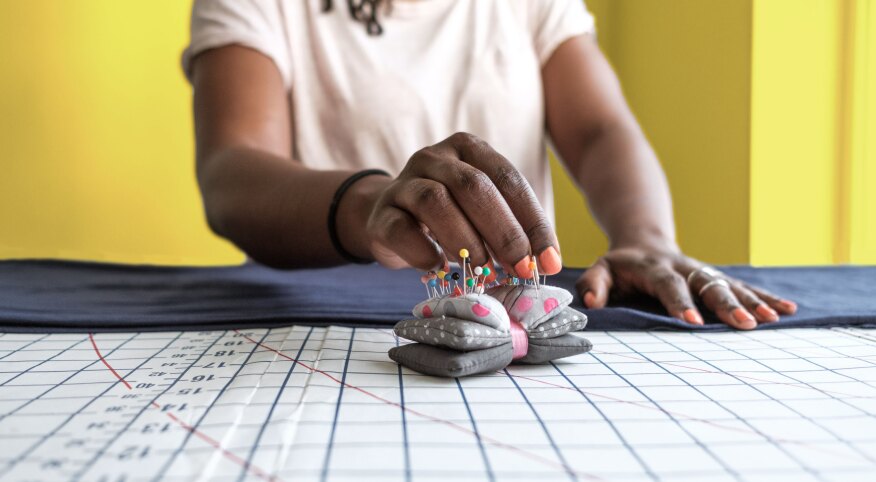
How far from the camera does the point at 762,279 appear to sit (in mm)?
1329

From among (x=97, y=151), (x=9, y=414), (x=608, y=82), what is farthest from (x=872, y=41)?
(x=97, y=151)

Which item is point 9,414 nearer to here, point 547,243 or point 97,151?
point 547,243

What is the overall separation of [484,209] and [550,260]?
8 cm

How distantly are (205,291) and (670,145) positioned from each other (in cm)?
216

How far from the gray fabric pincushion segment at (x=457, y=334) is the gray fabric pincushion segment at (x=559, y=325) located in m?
0.04

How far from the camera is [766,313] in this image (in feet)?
3.05

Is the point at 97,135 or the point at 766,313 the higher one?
the point at 97,135

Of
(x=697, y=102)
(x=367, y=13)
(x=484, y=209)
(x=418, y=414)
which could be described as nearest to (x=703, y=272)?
(x=484, y=209)

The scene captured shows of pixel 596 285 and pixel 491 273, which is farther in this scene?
pixel 596 285

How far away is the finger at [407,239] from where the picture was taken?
740 mm

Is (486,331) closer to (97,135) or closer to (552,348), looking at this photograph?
(552,348)

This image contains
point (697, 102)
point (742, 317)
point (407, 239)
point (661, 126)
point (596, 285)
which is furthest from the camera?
point (661, 126)

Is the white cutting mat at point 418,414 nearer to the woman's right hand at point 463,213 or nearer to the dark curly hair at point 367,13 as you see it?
the woman's right hand at point 463,213

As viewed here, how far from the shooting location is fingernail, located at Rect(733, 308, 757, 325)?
35.3 inches
